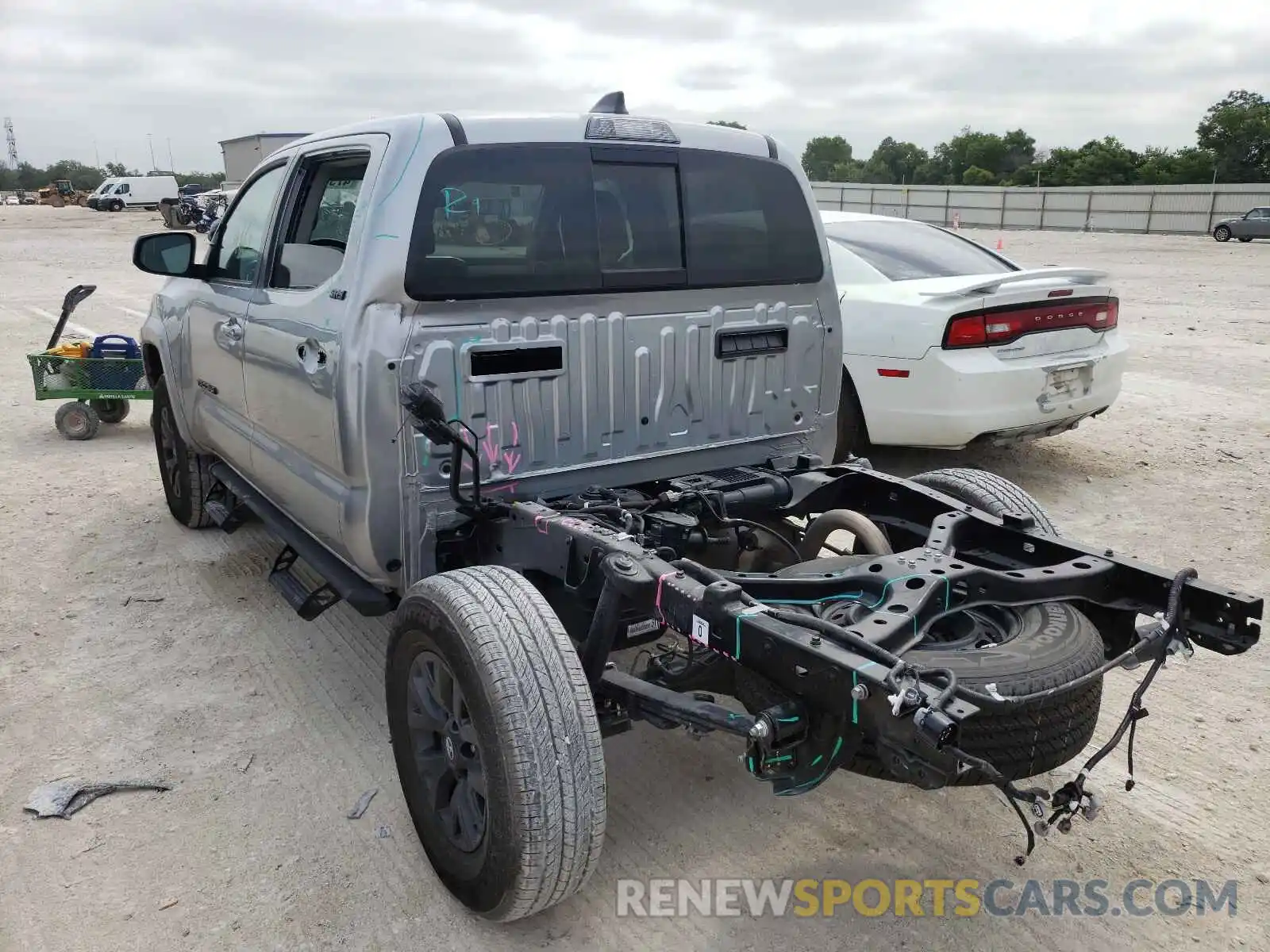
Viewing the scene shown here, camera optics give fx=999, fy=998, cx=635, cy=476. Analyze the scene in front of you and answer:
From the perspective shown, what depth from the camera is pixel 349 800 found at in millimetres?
3322

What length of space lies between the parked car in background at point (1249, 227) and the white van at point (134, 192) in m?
50.2

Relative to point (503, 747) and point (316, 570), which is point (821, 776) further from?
point (316, 570)

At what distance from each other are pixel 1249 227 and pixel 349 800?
36.7 metres

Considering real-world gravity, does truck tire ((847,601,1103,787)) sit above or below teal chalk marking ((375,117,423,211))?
below

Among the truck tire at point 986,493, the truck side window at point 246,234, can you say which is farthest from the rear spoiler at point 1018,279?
the truck side window at point 246,234

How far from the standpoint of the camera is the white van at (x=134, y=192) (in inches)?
2167

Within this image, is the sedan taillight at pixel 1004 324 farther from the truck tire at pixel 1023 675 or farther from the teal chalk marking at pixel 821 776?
the teal chalk marking at pixel 821 776

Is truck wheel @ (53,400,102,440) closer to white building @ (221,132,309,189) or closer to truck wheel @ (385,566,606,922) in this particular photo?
truck wheel @ (385,566,606,922)

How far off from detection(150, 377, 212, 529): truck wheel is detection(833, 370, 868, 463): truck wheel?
3.77 meters

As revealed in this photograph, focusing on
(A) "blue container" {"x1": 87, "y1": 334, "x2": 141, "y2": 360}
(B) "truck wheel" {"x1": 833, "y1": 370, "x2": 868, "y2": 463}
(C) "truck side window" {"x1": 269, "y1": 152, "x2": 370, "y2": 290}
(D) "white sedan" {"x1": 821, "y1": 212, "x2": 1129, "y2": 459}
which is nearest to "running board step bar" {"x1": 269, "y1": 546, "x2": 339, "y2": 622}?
(C) "truck side window" {"x1": 269, "y1": 152, "x2": 370, "y2": 290}

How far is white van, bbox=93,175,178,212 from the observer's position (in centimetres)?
5503

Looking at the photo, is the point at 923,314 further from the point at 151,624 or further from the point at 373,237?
the point at 151,624

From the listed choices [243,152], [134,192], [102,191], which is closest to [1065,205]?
[243,152]
